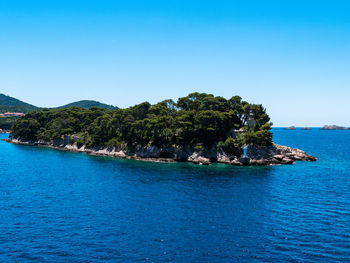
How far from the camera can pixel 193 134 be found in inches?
4382

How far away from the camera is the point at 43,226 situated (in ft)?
125

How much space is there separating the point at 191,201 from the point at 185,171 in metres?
33.3

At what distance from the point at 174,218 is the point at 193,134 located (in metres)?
70.7

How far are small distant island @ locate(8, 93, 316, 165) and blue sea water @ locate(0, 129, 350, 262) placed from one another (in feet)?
88.5

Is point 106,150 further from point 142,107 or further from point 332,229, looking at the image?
point 332,229

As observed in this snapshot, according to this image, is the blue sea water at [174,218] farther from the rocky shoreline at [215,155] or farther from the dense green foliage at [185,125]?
the dense green foliage at [185,125]

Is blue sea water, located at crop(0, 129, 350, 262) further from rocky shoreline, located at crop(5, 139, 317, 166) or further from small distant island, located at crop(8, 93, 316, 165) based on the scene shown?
small distant island, located at crop(8, 93, 316, 165)

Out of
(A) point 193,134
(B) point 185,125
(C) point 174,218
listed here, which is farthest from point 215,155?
(C) point 174,218

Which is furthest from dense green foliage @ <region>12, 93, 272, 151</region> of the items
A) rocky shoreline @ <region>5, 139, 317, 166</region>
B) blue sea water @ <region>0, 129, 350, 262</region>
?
blue sea water @ <region>0, 129, 350, 262</region>

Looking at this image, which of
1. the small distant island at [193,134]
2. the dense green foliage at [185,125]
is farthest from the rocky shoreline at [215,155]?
the dense green foliage at [185,125]

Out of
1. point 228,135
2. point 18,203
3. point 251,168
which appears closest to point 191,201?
point 18,203

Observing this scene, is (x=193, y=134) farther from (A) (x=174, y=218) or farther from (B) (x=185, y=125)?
(A) (x=174, y=218)

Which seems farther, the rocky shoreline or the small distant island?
the small distant island

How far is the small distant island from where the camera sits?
336ft
